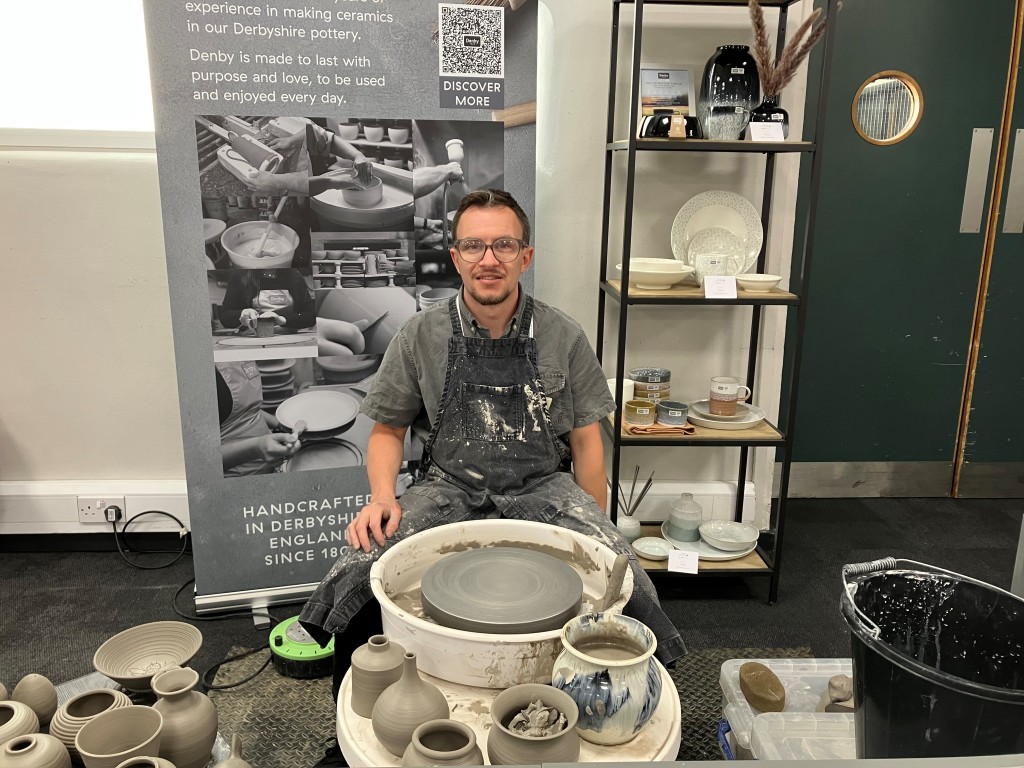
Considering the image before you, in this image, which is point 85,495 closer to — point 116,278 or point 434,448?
point 116,278

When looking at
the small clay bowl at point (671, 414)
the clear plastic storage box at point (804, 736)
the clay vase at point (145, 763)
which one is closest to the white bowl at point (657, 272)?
the small clay bowl at point (671, 414)

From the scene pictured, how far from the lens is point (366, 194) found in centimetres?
239

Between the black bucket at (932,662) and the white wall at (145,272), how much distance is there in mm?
1683

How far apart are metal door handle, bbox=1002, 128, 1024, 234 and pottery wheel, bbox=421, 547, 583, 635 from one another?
114 inches

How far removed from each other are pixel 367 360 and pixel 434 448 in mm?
620

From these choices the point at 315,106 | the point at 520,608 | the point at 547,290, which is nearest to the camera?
the point at 520,608

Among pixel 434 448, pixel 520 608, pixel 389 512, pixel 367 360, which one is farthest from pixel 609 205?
pixel 520 608

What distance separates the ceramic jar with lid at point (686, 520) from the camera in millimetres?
2807

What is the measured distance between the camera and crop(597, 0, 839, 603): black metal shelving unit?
93.4 inches

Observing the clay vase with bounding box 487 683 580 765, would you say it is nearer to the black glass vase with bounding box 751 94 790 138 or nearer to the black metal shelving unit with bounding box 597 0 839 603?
the black metal shelving unit with bounding box 597 0 839 603

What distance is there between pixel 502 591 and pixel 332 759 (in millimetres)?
817

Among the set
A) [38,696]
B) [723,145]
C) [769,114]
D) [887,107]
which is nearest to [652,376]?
[723,145]

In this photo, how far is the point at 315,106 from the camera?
228 cm

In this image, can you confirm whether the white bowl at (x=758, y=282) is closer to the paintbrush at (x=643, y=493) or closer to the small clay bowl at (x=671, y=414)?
the small clay bowl at (x=671, y=414)
